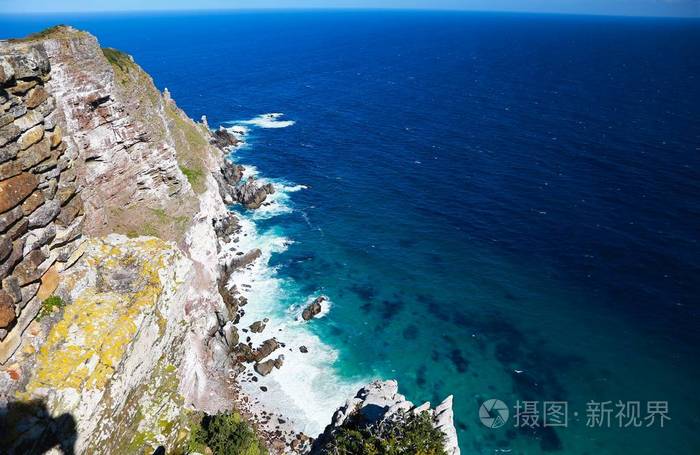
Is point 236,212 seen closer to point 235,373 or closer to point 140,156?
point 235,373

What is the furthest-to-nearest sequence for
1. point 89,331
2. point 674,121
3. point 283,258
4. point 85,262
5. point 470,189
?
point 674,121
point 470,189
point 283,258
point 85,262
point 89,331

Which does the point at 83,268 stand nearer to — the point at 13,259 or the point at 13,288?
the point at 13,288

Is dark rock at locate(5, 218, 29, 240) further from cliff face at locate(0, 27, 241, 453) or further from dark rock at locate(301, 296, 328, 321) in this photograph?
dark rock at locate(301, 296, 328, 321)

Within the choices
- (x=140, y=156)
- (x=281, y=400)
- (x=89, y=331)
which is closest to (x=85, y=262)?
(x=89, y=331)

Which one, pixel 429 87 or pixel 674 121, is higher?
pixel 674 121

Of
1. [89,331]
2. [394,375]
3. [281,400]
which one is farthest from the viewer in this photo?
[394,375]

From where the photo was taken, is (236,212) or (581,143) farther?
(581,143)
